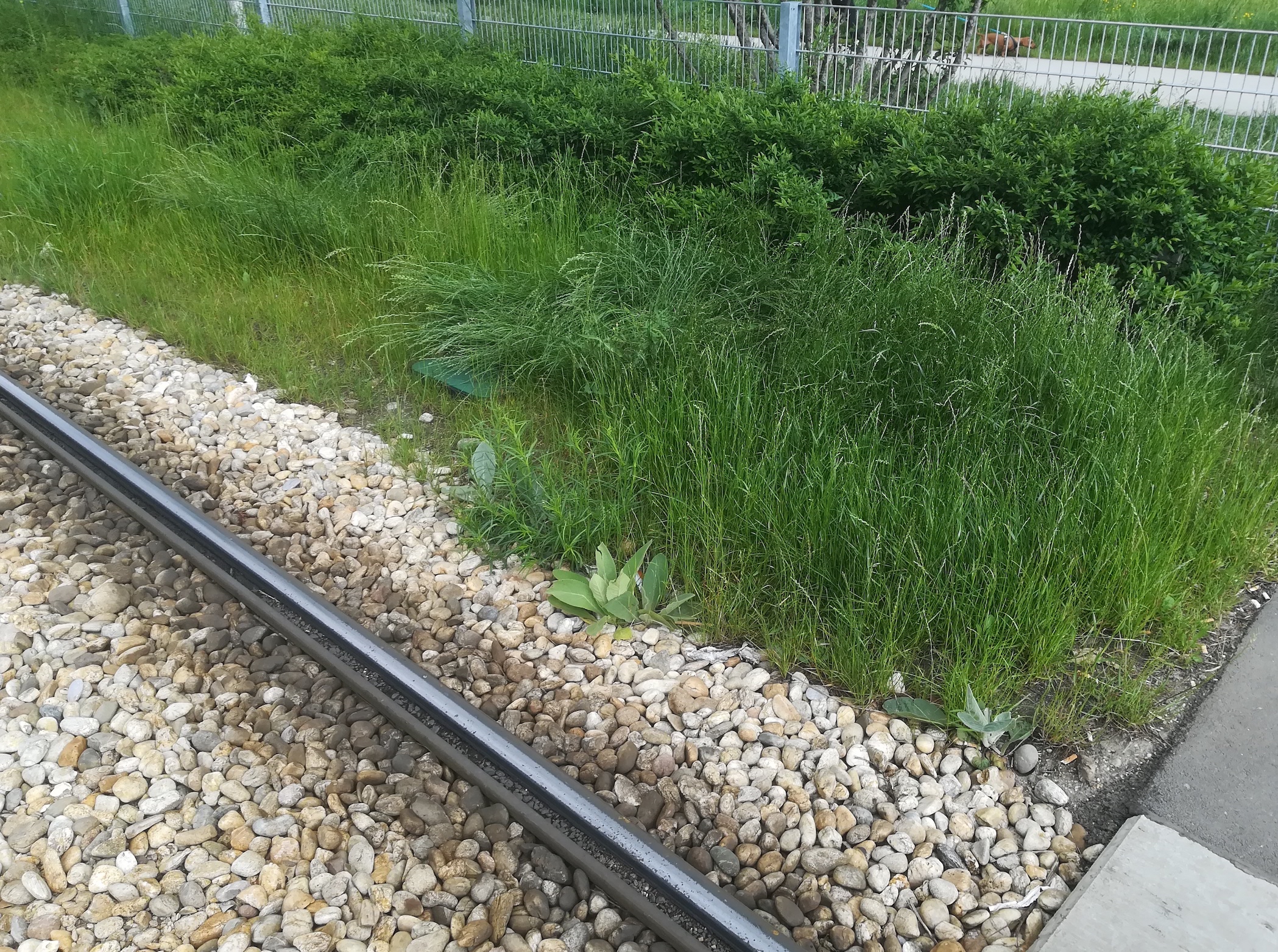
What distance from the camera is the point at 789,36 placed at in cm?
650

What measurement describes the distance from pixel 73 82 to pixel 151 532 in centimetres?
799

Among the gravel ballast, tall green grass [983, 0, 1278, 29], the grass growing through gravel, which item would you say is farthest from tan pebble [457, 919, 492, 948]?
tall green grass [983, 0, 1278, 29]

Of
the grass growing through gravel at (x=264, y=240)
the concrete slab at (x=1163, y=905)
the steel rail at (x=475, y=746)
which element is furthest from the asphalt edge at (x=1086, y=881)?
the grass growing through gravel at (x=264, y=240)

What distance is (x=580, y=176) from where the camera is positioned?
255 inches

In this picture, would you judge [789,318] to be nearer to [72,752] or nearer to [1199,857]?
[1199,857]

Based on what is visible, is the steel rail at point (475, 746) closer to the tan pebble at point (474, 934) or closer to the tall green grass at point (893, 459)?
the tan pebble at point (474, 934)

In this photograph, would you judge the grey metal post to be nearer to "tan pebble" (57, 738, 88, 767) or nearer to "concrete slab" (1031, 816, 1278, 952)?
"tan pebble" (57, 738, 88, 767)

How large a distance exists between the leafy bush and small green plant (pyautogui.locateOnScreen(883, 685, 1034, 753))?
257 centimetres

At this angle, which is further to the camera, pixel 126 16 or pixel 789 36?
pixel 126 16

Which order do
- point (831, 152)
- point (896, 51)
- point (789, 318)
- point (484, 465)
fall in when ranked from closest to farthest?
point (484, 465)
point (789, 318)
point (831, 152)
point (896, 51)

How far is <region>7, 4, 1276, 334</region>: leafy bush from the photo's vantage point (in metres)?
4.78

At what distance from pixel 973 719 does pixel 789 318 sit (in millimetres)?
Result: 2247

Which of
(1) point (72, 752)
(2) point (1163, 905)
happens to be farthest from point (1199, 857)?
(1) point (72, 752)

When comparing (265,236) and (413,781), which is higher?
(265,236)
